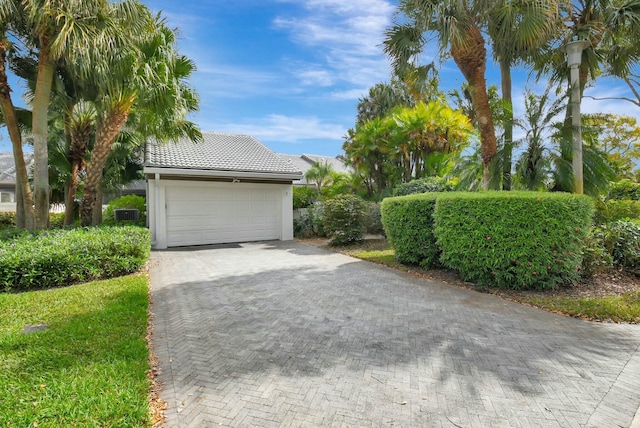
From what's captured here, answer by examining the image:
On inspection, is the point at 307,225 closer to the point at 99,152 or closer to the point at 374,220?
the point at 374,220

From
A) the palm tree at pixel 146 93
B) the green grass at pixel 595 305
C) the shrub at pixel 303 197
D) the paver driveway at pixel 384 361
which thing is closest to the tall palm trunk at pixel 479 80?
the green grass at pixel 595 305

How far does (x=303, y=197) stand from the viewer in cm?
1572

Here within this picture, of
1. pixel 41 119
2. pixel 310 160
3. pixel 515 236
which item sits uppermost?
pixel 310 160

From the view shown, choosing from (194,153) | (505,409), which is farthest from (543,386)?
(194,153)

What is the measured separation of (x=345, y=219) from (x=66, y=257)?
796 centimetres

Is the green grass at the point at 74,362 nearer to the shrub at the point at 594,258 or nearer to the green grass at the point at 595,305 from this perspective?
the green grass at the point at 595,305

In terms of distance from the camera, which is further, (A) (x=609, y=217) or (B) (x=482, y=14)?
(A) (x=609, y=217)

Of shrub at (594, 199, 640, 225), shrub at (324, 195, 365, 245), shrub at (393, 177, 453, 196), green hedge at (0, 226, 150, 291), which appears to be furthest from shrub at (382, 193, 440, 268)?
green hedge at (0, 226, 150, 291)

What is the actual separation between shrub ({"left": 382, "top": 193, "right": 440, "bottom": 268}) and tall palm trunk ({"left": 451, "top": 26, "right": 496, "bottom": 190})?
6.34ft

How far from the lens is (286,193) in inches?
535

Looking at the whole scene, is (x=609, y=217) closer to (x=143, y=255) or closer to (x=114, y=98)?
(x=143, y=255)

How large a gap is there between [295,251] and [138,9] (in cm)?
791

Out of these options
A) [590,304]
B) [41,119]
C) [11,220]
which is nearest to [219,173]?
[41,119]

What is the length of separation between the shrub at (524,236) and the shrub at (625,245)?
1377 mm
